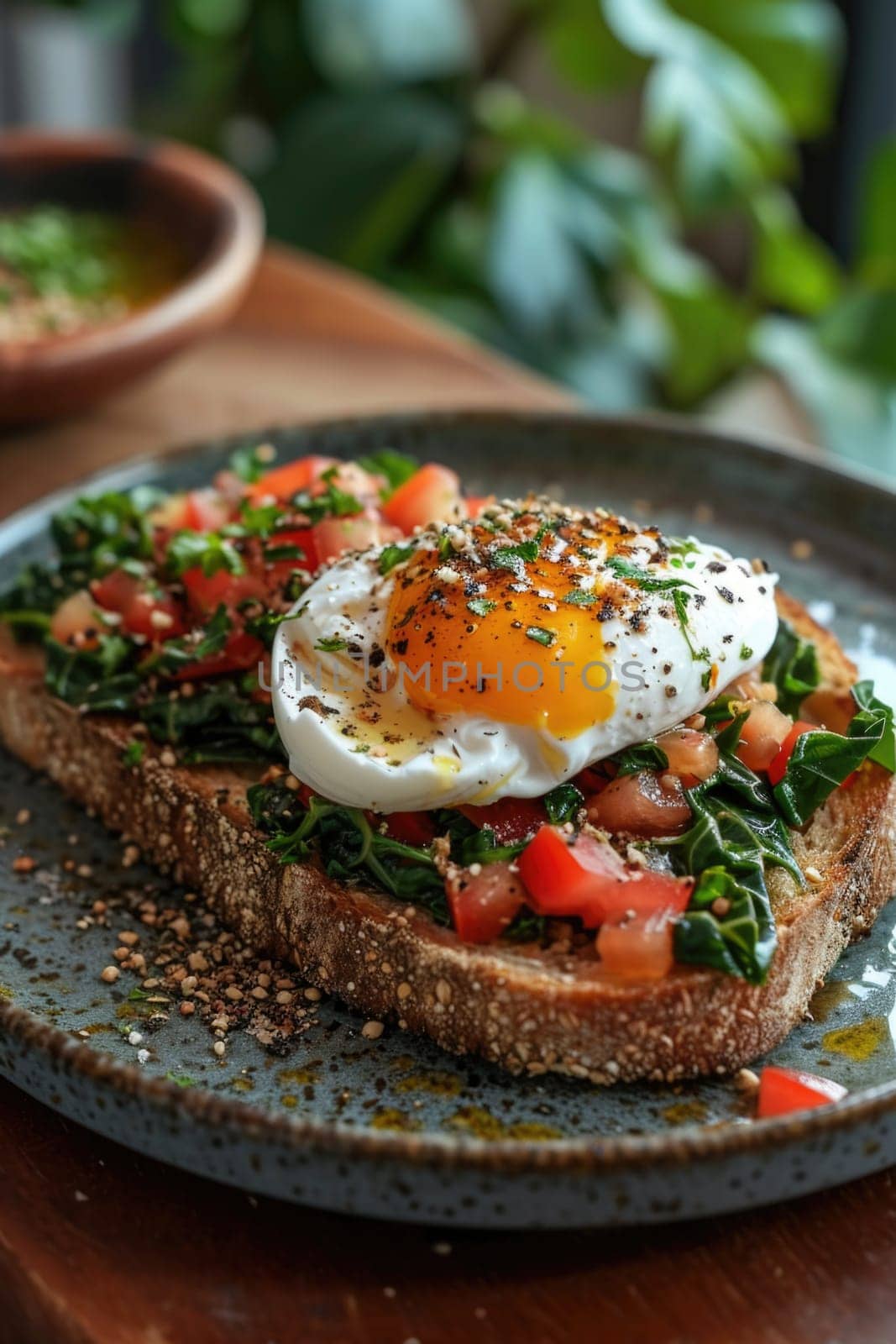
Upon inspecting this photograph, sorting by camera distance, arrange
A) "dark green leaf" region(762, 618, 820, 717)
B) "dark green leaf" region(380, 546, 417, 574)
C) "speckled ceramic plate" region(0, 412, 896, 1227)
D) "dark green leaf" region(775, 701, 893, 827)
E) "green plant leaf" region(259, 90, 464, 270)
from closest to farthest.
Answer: "speckled ceramic plate" region(0, 412, 896, 1227)
"dark green leaf" region(775, 701, 893, 827)
"dark green leaf" region(380, 546, 417, 574)
"dark green leaf" region(762, 618, 820, 717)
"green plant leaf" region(259, 90, 464, 270)

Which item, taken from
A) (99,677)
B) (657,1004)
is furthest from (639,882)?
(99,677)

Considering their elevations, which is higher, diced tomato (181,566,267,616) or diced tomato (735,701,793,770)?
diced tomato (735,701,793,770)

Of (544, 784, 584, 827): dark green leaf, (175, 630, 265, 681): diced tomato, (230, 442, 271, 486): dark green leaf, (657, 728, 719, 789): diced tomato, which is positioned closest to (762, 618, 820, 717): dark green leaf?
(657, 728, 719, 789): diced tomato

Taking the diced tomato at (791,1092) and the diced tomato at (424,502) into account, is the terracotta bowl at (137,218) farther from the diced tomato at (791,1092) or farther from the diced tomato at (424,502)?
the diced tomato at (791,1092)

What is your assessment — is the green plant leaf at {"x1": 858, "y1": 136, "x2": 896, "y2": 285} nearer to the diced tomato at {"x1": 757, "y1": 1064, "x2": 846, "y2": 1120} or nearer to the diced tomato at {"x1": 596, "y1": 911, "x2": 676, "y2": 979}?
the diced tomato at {"x1": 596, "y1": 911, "x2": 676, "y2": 979}

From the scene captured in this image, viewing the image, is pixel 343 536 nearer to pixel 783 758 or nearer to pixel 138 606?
pixel 138 606

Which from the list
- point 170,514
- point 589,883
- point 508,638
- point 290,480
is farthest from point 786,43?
point 589,883

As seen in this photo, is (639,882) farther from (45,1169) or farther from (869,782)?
(45,1169)
